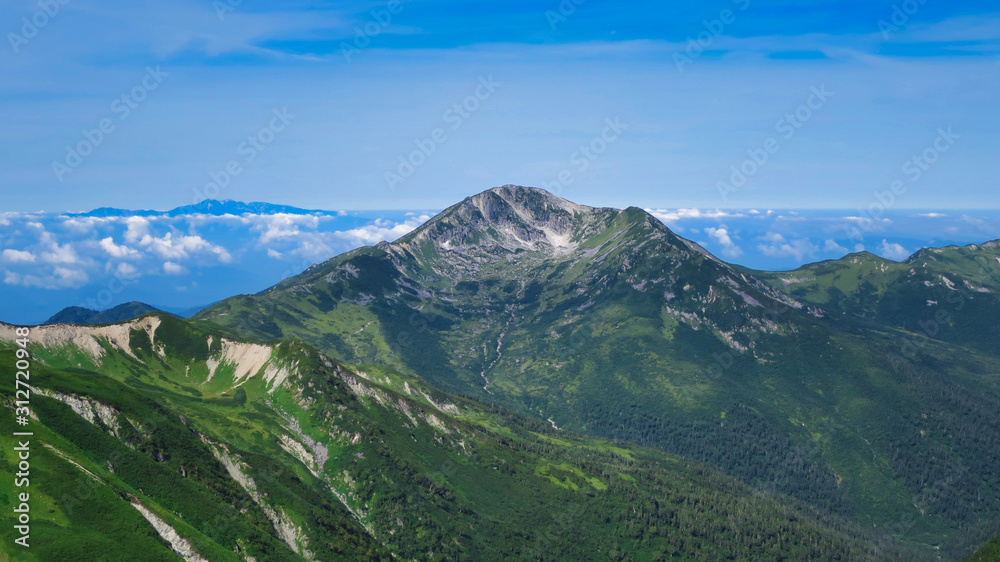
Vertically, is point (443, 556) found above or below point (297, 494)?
below

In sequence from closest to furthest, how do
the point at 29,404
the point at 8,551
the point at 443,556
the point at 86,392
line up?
the point at 8,551, the point at 29,404, the point at 86,392, the point at 443,556

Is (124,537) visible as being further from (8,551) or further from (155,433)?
(155,433)

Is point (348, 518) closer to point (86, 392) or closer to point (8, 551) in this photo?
point (86, 392)

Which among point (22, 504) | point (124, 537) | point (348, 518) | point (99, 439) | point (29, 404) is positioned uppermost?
point (29, 404)

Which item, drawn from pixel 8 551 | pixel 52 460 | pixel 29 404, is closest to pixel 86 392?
pixel 29 404

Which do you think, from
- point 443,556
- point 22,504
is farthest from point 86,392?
point 443,556

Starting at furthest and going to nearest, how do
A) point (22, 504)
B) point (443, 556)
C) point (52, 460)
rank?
point (443, 556), point (52, 460), point (22, 504)

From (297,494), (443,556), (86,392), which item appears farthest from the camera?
(443,556)

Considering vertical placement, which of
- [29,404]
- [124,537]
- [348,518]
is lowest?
[348,518]

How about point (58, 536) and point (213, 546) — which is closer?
point (58, 536)
